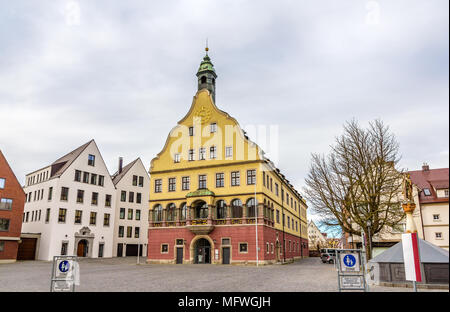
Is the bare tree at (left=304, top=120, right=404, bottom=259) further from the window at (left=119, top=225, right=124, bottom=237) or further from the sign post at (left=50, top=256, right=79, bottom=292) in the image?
the window at (left=119, top=225, right=124, bottom=237)

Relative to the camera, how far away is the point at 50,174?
177ft

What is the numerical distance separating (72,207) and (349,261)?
4687 cm

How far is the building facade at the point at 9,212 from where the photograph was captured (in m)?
42.9

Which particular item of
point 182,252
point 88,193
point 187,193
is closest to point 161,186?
point 187,193

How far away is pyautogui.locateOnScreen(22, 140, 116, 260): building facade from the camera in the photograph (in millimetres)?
49625

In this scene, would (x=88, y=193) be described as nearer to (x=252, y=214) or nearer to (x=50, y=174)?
(x=50, y=174)

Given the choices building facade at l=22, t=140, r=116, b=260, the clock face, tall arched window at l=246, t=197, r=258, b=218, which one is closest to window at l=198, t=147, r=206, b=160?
the clock face

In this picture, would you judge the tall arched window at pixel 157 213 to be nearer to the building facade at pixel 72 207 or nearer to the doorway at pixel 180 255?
the doorway at pixel 180 255

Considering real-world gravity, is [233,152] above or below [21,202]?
above

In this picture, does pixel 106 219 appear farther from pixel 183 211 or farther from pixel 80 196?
pixel 183 211

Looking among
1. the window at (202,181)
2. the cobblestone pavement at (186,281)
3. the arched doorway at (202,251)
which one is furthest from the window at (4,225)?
the window at (202,181)

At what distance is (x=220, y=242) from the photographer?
40.3 m

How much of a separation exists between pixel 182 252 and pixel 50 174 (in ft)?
85.6

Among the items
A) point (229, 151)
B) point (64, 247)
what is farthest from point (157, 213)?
point (64, 247)
